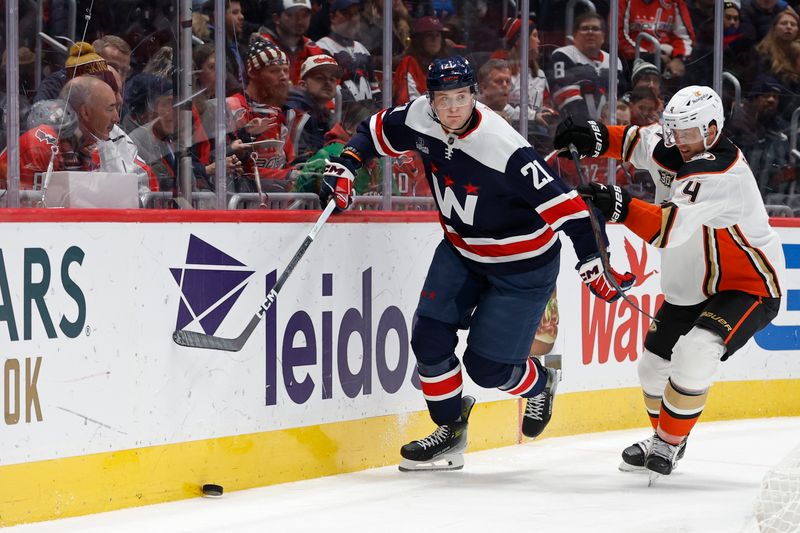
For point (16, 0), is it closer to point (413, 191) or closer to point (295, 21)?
point (295, 21)

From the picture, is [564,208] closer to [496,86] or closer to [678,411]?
[678,411]

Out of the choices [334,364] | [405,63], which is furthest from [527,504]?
[405,63]

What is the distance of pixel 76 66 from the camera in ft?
12.1

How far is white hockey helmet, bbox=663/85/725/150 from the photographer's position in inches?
155

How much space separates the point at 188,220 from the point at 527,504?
1.32 metres

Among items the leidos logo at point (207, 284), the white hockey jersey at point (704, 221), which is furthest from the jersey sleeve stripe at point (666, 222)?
the leidos logo at point (207, 284)

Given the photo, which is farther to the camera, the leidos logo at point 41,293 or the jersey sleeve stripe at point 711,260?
the jersey sleeve stripe at point 711,260

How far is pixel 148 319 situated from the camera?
3615mm

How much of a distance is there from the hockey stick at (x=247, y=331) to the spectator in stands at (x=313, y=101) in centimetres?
49

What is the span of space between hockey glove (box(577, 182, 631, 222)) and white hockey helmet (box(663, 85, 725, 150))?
0.34m

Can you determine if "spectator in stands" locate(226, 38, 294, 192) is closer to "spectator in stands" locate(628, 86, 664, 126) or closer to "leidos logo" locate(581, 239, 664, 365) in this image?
"leidos logo" locate(581, 239, 664, 365)

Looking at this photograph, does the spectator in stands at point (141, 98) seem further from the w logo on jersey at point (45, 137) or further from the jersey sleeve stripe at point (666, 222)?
the jersey sleeve stripe at point (666, 222)

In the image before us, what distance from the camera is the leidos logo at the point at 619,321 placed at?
5375 millimetres

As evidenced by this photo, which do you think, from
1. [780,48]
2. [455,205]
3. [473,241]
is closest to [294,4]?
[455,205]
